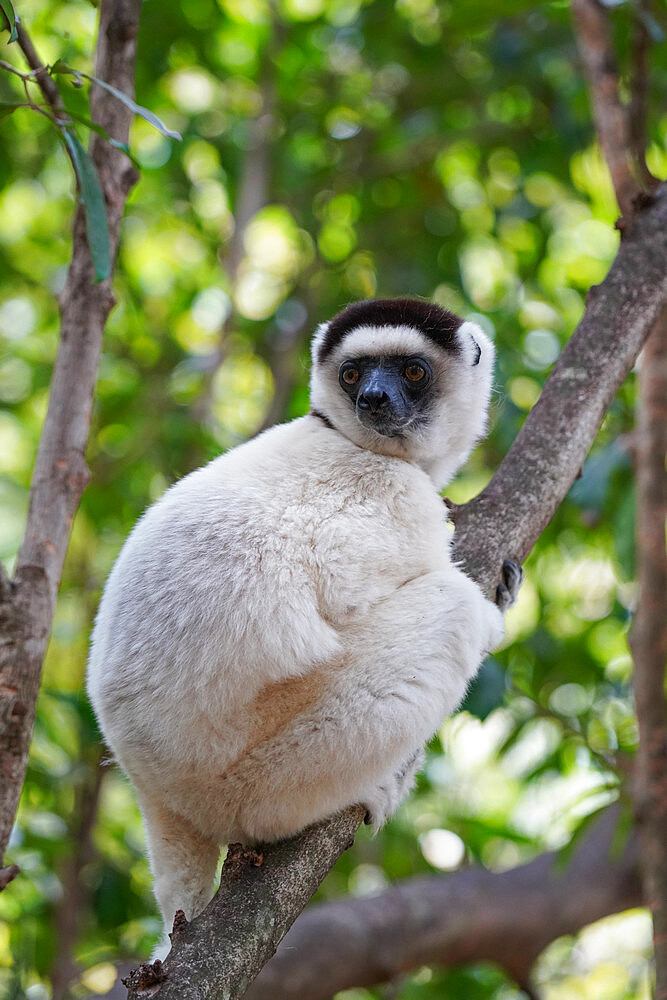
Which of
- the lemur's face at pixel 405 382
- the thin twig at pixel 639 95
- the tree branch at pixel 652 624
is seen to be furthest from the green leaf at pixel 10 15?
the tree branch at pixel 652 624

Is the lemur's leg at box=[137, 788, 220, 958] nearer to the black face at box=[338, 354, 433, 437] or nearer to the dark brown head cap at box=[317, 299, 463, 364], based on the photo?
the black face at box=[338, 354, 433, 437]

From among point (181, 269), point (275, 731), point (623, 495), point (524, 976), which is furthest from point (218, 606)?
point (181, 269)

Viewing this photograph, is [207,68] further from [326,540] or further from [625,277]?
[326,540]

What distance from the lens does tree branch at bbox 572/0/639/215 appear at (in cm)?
438

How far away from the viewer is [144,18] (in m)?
5.72

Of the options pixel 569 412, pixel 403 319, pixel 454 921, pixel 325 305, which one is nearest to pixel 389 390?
pixel 403 319

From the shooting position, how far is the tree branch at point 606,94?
438cm

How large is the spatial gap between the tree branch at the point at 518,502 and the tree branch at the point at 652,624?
990mm

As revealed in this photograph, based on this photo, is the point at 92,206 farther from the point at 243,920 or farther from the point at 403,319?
the point at 243,920

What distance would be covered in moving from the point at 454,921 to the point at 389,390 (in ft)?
11.8

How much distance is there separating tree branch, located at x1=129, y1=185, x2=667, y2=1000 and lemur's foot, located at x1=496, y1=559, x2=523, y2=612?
0.14 feet

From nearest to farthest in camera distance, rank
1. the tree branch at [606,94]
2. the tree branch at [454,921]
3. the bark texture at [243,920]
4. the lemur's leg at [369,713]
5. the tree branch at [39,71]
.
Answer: the bark texture at [243,920] → the lemur's leg at [369,713] → the tree branch at [39,71] → the tree branch at [606,94] → the tree branch at [454,921]

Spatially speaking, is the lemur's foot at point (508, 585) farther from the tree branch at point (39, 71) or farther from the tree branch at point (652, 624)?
the tree branch at point (39, 71)

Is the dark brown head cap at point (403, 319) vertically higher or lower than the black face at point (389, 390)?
higher
